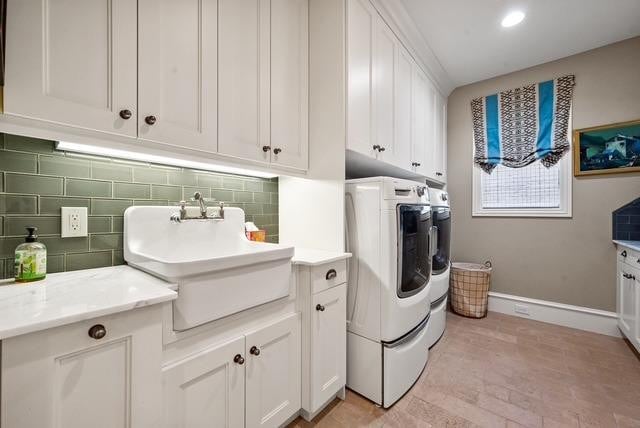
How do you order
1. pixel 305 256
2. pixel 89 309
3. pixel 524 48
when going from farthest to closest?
pixel 524 48 < pixel 305 256 < pixel 89 309

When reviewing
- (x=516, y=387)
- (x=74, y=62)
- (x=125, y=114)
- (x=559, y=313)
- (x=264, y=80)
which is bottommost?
(x=516, y=387)

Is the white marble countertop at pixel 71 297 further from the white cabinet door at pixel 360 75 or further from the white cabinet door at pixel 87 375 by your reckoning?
the white cabinet door at pixel 360 75

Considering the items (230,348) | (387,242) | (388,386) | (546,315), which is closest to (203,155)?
(230,348)

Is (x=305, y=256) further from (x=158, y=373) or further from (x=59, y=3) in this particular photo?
(x=59, y=3)

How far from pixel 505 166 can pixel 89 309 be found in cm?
362

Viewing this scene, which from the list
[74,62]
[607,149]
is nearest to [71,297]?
[74,62]

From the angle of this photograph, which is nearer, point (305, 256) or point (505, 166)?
point (305, 256)

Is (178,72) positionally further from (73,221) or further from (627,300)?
(627,300)

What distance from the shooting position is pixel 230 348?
3.31 feet

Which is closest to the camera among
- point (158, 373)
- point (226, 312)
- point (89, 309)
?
point (89, 309)

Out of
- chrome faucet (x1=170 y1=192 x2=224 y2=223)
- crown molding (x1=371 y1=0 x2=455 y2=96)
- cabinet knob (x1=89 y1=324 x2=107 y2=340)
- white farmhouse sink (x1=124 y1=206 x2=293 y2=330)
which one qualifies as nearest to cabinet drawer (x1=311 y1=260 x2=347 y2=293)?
white farmhouse sink (x1=124 y1=206 x2=293 y2=330)

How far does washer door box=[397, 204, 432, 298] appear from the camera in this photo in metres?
1.58

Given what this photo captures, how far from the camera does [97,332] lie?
2.18ft

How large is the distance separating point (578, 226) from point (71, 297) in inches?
149
